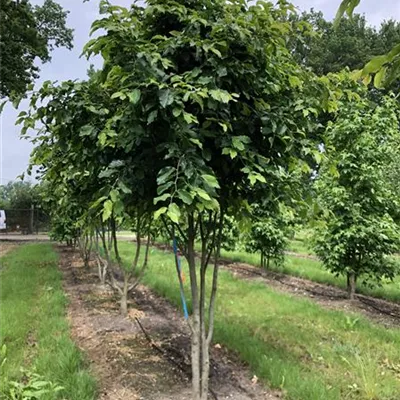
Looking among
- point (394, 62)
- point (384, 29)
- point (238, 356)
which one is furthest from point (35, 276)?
point (384, 29)

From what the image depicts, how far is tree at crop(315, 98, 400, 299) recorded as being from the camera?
6621mm

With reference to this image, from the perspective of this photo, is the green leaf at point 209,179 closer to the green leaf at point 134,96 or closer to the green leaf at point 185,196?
the green leaf at point 185,196

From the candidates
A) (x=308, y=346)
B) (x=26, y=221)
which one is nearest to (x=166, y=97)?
(x=308, y=346)

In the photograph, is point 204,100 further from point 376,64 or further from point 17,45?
point 17,45

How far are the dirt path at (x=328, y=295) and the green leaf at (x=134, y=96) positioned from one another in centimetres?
488

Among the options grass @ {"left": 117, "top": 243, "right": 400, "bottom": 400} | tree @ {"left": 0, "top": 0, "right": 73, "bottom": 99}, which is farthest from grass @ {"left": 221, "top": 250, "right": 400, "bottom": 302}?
tree @ {"left": 0, "top": 0, "right": 73, "bottom": 99}

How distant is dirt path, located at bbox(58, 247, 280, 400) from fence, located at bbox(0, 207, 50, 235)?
85.4 feet

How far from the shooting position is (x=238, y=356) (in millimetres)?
4234

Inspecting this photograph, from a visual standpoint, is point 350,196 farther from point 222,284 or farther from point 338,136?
point 222,284

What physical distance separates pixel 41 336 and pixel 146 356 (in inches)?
52.7

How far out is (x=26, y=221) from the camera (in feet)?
102

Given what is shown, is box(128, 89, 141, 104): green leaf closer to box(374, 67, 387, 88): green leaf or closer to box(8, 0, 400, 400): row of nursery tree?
box(8, 0, 400, 400): row of nursery tree

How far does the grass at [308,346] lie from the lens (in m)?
3.41

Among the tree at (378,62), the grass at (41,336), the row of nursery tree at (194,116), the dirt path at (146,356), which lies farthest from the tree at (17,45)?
the tree at (378,62)
